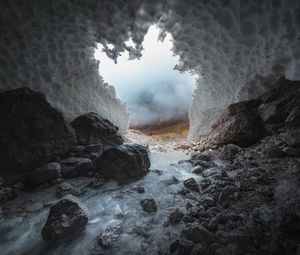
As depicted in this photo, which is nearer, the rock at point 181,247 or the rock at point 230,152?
the rock at point 181,247

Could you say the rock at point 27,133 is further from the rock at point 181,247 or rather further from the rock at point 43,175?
the rock at point 181,247

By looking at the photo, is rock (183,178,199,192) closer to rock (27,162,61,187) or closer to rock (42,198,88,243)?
rock (42,198,88,243)

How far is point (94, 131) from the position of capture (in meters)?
4.65

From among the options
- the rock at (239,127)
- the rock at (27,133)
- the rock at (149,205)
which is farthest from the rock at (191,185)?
the rock at (27,133)

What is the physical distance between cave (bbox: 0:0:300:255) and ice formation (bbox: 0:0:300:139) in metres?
0.02

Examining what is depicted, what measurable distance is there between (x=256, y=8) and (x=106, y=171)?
11.3 feet

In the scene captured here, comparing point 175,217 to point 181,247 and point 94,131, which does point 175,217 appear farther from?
point 94,131

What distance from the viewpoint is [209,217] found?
80.0 inches

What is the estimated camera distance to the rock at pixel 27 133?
3.51 meters

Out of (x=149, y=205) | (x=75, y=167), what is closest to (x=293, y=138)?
(x=149, y=205)

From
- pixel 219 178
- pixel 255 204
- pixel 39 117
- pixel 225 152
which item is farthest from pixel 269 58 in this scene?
pixel 39 117

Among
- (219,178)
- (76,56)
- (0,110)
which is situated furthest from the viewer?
(76,56)

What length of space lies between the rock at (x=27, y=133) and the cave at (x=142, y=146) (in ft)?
0.06

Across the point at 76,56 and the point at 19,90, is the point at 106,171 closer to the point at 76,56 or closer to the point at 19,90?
the point at 19,90
